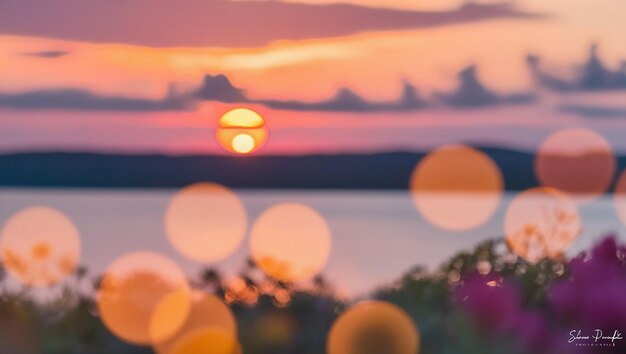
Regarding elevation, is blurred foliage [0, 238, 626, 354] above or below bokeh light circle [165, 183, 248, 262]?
below

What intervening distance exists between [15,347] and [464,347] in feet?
5.91

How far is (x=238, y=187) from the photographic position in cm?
541

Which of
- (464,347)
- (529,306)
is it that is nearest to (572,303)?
(464,347)

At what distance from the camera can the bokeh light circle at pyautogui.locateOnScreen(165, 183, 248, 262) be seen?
436 centimetres

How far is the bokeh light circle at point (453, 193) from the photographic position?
16.6ft

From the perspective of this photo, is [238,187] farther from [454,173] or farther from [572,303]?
[572,303]

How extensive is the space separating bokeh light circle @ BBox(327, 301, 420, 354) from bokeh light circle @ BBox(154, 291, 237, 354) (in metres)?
0.41
